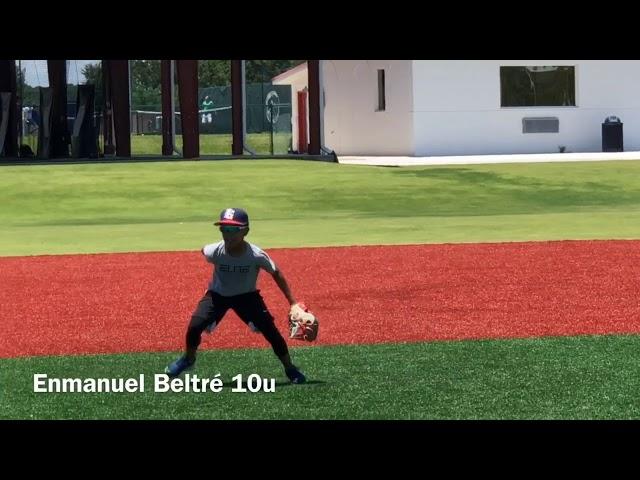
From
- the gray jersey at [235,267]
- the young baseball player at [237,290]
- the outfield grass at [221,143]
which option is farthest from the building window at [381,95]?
the gray jersey at [235,267]

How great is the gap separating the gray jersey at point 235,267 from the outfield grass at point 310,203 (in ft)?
43.4

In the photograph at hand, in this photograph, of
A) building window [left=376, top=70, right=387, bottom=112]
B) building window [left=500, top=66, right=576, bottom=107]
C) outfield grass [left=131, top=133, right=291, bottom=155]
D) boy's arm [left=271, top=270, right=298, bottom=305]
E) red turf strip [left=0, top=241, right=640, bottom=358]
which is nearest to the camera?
boy's arm [left=271, top=270, right=298, bottom=305]

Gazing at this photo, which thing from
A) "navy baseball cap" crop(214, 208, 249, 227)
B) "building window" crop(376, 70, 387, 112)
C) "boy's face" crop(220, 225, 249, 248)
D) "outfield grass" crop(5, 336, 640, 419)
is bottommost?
"outfield grass" crop(5, 336, 640, 419)

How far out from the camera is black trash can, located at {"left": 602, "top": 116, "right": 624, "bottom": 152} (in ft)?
142

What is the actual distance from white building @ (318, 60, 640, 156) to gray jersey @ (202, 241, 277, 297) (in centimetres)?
3461

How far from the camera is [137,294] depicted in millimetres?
15102

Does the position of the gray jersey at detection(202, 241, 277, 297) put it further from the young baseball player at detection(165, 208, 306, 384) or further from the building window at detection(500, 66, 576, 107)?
the building window at detection(500, 66, 576, 107)

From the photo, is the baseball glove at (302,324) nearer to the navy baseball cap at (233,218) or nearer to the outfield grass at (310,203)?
the navy baseball cap at (233,218)

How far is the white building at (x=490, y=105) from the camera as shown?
42.6 metres

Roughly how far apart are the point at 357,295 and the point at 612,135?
3032 cm

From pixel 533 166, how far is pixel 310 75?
24.6ft

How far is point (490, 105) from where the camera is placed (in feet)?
142

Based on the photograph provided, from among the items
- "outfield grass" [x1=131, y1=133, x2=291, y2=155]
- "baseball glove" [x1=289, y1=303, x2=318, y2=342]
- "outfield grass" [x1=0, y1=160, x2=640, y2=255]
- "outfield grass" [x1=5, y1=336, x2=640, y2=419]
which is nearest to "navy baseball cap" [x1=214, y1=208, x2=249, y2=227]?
"baseball glove" [x1=289, y1=303, x2=318, y2=342]
